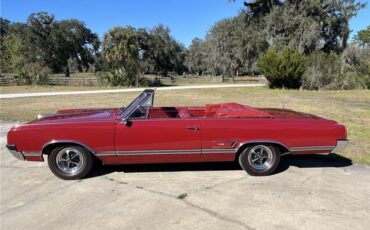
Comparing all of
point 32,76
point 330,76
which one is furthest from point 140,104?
point 32,76

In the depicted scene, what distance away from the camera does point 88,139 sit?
4.99 meters

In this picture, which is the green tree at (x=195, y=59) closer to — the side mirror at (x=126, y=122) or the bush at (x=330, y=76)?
the bush at (x=330, y=76)

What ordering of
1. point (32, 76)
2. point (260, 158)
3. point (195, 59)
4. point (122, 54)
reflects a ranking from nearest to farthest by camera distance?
point (260, 158) → point (122, 54) → point (32, 76) → point (195, 59)

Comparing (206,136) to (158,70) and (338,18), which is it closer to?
(338,18)

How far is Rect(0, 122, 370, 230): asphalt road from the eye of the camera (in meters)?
3.84

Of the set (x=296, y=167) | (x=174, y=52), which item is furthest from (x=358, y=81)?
(x=174, y=52)

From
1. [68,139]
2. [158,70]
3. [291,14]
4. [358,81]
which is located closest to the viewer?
[68,139]

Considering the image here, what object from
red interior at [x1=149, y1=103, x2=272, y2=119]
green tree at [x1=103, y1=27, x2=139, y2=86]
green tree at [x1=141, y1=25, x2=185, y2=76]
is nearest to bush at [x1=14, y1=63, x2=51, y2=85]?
green tree at [x1=103, y1=27, x2=139, y2=86]

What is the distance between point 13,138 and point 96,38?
69.0 metres

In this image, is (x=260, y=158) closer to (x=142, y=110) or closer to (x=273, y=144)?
(x=273, y=144)

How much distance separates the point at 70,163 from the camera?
520cm

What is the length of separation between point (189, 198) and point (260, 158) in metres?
1.33

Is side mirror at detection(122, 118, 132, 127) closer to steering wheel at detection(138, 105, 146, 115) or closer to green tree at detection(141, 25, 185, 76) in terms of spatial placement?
steering wheel at detection(138, 105, 146, 115)

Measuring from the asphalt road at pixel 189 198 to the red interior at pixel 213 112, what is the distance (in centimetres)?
79
